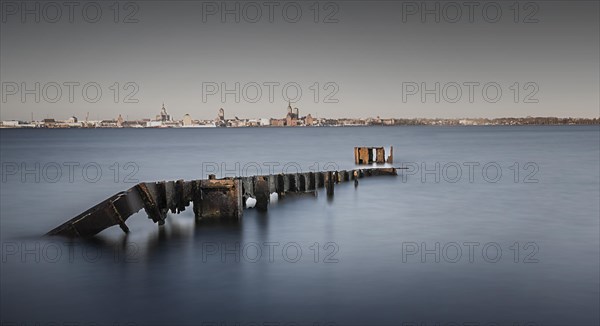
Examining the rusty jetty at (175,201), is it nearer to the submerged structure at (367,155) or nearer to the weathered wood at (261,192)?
the weathered wood at (261,192)

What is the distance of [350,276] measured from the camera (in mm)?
13500

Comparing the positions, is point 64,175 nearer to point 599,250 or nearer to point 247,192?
point 247,192

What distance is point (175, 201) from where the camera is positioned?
61.8 ft

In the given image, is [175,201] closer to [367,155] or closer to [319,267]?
[319,267]

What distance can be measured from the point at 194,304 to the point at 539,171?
3811 cm

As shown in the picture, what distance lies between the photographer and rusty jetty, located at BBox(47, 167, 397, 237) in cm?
1631

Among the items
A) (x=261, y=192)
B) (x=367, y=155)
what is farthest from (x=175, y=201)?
(x=367, y=155)

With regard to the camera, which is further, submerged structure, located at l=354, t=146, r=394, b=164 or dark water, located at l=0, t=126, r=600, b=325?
submerged structure, located at l=354, t=146, r=394, b=164

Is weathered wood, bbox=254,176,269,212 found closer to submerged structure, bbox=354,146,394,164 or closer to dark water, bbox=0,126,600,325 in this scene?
dark water, bbox=0,126,600,325

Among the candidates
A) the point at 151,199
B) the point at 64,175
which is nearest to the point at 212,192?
the point at 151,199

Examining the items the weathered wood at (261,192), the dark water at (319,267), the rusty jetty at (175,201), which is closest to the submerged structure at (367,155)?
the dark water at (319,267)

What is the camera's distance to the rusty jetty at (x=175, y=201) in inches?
642

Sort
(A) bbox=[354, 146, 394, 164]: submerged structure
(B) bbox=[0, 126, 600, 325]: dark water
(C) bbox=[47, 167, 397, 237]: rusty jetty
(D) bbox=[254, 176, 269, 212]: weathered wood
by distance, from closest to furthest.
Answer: (B) bbox=[0, 126, 600, 325]: dark water
(C) bbox=[47, 167, 397, 237]: rusty jetty
(D) bbox=[254, 176, 269, 212]: weathered wood
(A) bbox=[354, 146, 394, 164]: submerged structure

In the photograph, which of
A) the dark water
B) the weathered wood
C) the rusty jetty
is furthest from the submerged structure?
the weathered wood
